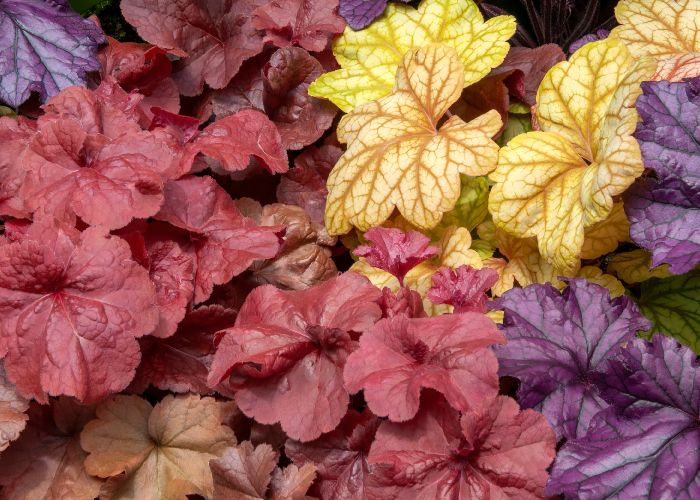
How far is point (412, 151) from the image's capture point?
129 cm

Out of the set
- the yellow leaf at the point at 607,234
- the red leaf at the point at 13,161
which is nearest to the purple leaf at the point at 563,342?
the yellow leaf at the point at 607,234

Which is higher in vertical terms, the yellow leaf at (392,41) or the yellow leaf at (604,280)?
the yellow leaf at (392,41)

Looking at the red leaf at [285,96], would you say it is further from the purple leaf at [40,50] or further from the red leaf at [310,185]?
the purple leaf at [40,50]

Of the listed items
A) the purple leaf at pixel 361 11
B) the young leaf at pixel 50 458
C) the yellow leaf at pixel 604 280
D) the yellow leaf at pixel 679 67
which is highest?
the yellow leaf at pixel 679 67

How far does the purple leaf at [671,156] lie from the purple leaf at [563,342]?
0.44ft

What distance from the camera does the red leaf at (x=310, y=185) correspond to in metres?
1.50

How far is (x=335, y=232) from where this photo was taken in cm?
135

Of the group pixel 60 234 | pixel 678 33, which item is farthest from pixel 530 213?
pixel 60 234

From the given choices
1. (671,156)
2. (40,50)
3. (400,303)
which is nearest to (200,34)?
(40,50)

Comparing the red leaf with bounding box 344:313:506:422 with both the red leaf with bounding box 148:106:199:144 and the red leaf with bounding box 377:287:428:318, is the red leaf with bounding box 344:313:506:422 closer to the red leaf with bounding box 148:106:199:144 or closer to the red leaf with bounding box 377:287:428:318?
the red leaf with bounding box 377:287:428:318

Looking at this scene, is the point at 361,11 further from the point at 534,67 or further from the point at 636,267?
the point at 636,267

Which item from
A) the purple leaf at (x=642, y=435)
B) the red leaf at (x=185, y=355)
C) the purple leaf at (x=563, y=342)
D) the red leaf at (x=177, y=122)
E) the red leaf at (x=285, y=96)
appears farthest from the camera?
the red leaf at (x=285, y=96)

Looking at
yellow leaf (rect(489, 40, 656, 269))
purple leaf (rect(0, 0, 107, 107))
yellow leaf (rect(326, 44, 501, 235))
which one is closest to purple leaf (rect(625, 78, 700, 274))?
yellow leaf (rect(489, 40, 656, 269))

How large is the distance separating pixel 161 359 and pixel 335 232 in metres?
0.51
